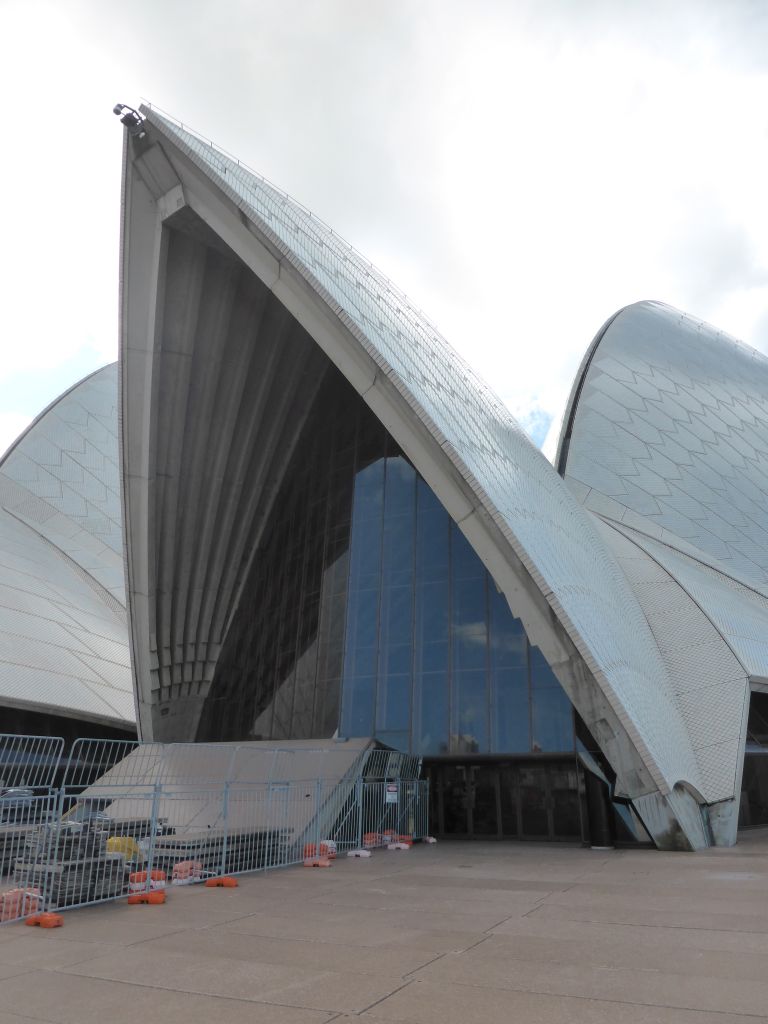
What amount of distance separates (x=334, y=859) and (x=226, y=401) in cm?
1235

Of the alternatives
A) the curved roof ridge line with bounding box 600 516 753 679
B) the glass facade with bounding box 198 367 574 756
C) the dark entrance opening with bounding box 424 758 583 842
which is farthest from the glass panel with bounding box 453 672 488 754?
the curved roof ridge line with bounding box 600 516 753 679

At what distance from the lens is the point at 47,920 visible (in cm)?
757

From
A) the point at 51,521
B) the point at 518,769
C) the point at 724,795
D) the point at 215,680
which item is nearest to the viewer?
the point at 724,795

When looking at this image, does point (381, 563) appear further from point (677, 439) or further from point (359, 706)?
point (677, 439)

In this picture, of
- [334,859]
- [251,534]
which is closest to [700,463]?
[251,534]

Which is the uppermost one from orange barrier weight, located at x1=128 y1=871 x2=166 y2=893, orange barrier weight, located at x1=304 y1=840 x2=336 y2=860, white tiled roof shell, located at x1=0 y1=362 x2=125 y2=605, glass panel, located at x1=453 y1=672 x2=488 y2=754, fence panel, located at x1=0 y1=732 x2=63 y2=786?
white tiled roof shell, located at x1=0 y1=362 x2=125 y2=605

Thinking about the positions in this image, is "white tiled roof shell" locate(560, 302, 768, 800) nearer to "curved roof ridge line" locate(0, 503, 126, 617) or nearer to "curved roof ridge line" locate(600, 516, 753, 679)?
"curved roof ridge line" locate(600, 516, 753, 679)

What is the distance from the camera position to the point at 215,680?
2275cm

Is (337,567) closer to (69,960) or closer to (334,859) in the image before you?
(334,859)

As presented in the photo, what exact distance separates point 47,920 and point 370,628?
12.5 metres

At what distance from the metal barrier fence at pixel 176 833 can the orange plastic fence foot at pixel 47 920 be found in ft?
1.33

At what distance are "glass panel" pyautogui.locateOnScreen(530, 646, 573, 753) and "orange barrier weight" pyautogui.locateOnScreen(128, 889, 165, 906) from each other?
998 cm

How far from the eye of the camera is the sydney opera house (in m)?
14.6

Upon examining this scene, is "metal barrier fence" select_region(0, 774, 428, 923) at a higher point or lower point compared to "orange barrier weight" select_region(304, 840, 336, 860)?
higher
